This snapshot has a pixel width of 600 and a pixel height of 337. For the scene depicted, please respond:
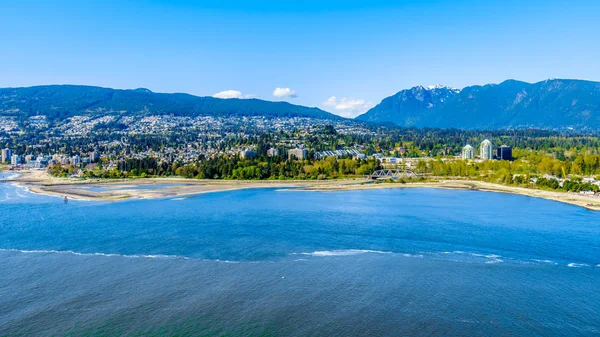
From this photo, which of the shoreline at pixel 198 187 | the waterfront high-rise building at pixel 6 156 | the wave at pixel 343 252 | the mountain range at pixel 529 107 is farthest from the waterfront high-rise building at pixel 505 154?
the mountain range at pixel 529 107

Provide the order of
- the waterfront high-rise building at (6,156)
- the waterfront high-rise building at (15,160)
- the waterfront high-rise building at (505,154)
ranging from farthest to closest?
the waterfront high-rise building at (6,156) < the waterfront high-rise building at (15,160) < the waterfront high-rise building at (505,154)

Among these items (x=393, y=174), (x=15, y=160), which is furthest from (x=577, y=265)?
(x=15, y=160)

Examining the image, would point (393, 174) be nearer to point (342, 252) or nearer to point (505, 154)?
point (505, 154)

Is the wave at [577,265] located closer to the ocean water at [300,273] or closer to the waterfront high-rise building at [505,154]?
the ocean water at [300,273]

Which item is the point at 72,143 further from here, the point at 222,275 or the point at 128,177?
the point at 222,275

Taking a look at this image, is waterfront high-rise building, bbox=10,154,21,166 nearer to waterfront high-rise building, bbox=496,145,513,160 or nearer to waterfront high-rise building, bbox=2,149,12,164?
waterfront high-rise building, bbox=2,149,12,164

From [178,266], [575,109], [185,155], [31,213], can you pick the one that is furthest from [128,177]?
[575,109]
